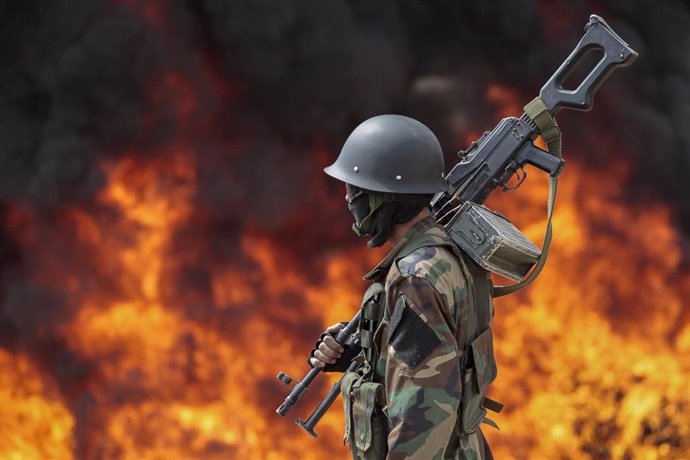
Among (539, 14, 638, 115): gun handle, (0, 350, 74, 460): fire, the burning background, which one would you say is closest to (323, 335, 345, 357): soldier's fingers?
(539, 14, 638, 115): gun handle

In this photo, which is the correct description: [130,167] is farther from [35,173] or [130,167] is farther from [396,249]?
[396,249]

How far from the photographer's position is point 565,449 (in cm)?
973

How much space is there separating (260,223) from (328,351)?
19.9ft

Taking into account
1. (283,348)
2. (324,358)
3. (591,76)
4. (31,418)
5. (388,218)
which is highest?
(31,418)

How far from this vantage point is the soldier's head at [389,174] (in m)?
3.68

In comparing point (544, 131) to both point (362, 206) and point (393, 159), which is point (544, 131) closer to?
point (393, 159)

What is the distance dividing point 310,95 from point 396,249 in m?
6.80

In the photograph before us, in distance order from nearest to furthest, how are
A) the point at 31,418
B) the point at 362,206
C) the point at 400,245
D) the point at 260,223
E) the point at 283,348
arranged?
the point at 400,245
the point at 362,206
the point at 31,418
the point at 283,348
the point at 260,223

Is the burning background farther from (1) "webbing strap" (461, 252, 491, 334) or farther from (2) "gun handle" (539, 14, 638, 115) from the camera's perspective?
(1) "webbing strap" (461, 252, 491, 334)

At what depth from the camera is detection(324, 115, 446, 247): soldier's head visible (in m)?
3.68

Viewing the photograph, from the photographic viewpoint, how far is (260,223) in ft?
33.2

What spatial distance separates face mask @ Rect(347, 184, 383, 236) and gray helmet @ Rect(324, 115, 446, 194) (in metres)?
0.06

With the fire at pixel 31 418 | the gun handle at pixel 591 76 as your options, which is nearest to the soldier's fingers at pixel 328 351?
the gun handle at pixel 591 76

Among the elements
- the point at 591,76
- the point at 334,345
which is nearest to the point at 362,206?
the point at 334,345
